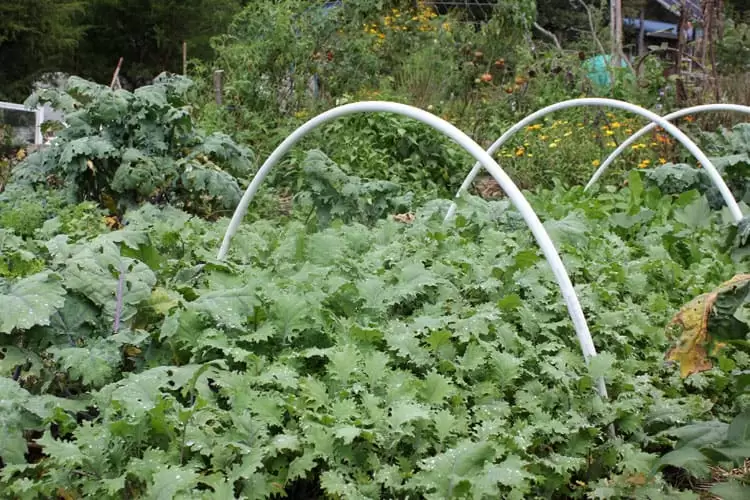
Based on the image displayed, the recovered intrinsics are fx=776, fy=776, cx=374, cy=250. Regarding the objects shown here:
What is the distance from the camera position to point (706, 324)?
6.99 ft

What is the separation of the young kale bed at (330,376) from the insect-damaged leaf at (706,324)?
1.19 feet

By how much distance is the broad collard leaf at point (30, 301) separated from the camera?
2.49 m

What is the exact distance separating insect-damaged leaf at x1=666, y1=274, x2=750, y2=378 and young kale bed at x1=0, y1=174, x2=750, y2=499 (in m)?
0.36

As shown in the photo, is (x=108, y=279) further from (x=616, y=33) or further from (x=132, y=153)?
(x=616, y=33)

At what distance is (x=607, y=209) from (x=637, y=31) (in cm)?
2071

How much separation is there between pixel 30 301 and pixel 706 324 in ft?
6.91

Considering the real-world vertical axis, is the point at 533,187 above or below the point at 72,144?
below

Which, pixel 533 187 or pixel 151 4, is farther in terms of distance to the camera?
pixel 151 4

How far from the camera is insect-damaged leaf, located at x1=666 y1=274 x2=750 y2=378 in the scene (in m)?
2.13

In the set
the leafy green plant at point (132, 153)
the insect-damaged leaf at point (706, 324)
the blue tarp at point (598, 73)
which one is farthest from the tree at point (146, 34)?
the insect-damaged leaf at point (706, 324)

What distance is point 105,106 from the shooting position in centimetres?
577

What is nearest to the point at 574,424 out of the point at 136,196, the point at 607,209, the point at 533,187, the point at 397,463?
the point at 397,463

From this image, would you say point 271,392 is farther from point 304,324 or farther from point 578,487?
point 578,487

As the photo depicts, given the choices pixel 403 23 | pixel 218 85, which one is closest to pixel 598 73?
pixel 403 23
